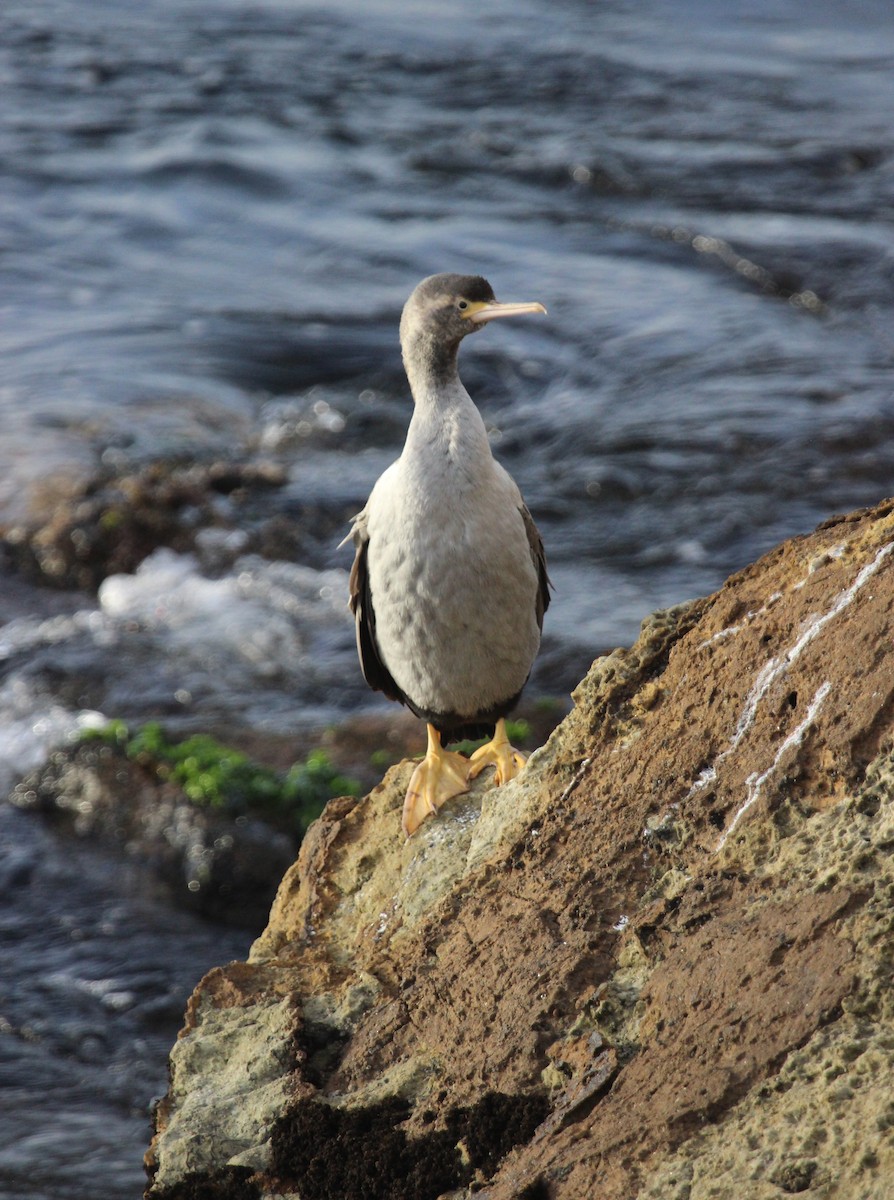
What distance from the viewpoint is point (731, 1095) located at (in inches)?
116

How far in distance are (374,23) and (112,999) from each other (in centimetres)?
1738

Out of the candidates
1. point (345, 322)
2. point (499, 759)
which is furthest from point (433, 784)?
point (345, 322)

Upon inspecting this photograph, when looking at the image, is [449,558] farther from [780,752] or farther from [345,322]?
[345,322]

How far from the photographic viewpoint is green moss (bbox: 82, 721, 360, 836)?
8.06m

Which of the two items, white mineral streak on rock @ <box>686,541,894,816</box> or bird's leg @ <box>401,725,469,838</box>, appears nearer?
white mineral streak on rock @ <box>686,541,894,816</box>

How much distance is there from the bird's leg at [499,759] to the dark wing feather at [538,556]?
1.80 ft

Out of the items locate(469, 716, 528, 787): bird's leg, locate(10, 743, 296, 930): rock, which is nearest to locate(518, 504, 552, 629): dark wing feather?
locate(469, 716, 528, 787): bird's leg

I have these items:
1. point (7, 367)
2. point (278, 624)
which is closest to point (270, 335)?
point (7, 367)

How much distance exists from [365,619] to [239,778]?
9.36ft

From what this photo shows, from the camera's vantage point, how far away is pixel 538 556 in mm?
5539

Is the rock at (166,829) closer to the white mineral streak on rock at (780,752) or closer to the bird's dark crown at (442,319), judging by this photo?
the bird's dark crown at (442,319)

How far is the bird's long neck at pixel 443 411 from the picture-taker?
503 cm

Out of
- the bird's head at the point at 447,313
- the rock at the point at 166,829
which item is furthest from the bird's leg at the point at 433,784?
the rock at the point at 166,829

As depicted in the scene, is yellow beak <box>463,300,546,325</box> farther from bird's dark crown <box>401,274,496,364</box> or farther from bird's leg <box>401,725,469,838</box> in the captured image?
bird's leg <box>401,725,469,838</box>
